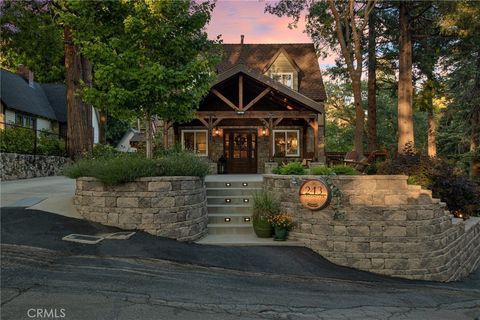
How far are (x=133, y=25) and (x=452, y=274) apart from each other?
9.20 metres

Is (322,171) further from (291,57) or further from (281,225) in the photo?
(291,57)

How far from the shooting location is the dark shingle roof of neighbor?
114 ft

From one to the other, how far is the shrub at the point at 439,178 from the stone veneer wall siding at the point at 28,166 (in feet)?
40.8

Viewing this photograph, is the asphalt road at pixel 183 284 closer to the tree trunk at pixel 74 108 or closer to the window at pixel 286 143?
the tree trunk at pixel 74 108

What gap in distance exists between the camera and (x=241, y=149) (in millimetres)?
22047

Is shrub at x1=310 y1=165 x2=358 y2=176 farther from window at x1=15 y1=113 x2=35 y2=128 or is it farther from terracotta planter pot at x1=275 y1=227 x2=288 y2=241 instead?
window at x1=15 y1=113 x2=35 y2=128

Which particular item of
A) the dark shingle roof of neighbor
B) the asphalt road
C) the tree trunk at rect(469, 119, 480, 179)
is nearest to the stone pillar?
the tree trunk at rect(469, 119, 480, 179)

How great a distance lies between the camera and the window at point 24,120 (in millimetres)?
28594

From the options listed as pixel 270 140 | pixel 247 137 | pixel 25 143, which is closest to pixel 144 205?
pixel 25 143

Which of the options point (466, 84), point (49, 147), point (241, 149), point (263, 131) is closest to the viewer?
point (49, 147)

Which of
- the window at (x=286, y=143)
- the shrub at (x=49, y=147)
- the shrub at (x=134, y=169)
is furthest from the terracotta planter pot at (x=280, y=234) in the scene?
the window at (x=286, y=143)

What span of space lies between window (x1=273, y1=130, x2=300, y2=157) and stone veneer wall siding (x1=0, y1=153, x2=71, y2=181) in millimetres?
10178

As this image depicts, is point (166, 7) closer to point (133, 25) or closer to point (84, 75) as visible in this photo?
point (133, 25)

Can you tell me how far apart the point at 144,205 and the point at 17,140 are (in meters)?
10.2
